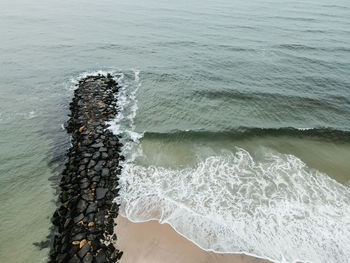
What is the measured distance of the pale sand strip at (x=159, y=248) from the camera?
9477 mm

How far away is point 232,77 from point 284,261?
2179cm

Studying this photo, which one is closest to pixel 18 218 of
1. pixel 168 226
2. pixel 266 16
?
pixel 168 226

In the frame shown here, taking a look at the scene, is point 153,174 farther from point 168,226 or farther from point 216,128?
point 216,128

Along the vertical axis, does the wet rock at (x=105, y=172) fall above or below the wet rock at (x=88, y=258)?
below

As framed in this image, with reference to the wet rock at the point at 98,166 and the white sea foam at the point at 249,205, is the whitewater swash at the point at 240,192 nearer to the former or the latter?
the white sea foam at the point at 249,205

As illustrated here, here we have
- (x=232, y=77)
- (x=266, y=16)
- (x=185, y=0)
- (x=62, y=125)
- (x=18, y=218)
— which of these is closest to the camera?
(x=18, y=218)

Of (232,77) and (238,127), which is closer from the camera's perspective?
(238,127)

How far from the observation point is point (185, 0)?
255ft

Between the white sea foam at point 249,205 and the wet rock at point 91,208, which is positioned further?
the wet rock at point 91,208

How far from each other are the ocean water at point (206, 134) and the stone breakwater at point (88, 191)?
2.50ft

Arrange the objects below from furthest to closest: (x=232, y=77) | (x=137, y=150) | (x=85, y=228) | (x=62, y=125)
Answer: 1. (x=232, y=77)
2. (x=62, y=125)
3. (x=137, y=150)
4. (x=85, y=228)

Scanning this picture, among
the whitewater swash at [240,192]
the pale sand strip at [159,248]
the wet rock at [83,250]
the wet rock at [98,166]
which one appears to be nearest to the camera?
the wet rock at [83,250]

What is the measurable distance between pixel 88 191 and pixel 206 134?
10367 mm

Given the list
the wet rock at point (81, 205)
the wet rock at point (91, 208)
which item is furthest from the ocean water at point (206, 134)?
the wet rock at point (81, 205)
